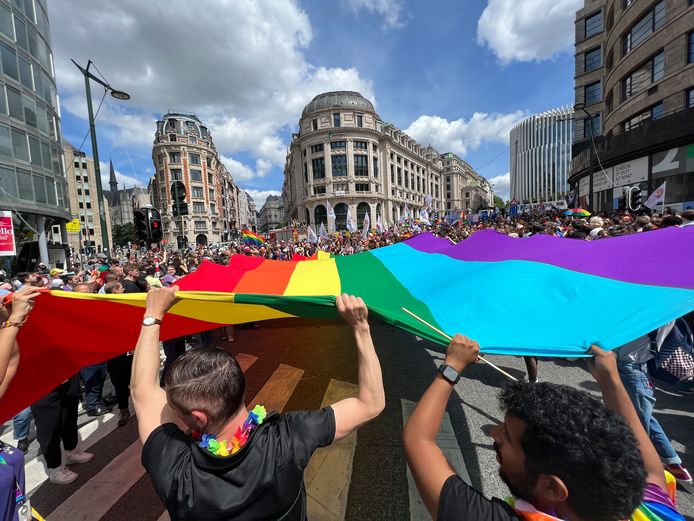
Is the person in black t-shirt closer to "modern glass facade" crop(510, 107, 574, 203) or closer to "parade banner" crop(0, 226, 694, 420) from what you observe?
"parade banner" crop(0, 226, 694, 420)

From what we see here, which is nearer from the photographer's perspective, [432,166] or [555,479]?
[555,479]

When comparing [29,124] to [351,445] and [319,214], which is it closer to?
[351,445]

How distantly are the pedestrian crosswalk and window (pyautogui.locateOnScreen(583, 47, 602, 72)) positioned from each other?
130ft

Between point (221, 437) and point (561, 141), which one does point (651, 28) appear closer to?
point (221, 437)

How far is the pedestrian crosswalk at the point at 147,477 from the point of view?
2.85 metres

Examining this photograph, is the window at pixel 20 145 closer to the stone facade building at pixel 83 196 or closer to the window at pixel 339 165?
the window at pixel 339 165

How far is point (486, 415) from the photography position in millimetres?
4031

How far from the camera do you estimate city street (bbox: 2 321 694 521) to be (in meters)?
2.87

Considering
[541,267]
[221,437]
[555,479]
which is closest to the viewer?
[555,479]

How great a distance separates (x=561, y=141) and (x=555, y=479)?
128861 millimetres

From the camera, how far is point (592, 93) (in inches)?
1190

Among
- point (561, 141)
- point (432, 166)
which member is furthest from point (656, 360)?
point (561, 141)

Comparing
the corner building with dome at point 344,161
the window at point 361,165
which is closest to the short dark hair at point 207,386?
the corner building with dome at point 344,161

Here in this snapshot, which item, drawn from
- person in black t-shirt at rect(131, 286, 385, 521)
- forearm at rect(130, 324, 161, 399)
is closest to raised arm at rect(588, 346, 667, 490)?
person in black t-shirt at rect(131, 286, 385, 521)
